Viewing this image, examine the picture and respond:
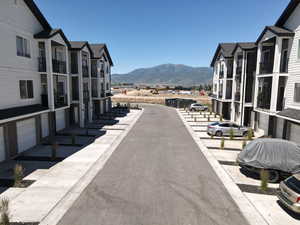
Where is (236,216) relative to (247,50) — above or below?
below

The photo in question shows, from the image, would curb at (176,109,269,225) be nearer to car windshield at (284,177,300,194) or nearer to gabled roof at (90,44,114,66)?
car windshield at (284,177,300,194)

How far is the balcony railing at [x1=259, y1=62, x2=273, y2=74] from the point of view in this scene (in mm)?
Result: 17991

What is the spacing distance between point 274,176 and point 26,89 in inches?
710

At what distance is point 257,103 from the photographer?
1991 cm

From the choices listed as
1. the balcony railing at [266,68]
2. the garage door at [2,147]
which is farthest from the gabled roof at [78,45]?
the balcony railing at [266,68]

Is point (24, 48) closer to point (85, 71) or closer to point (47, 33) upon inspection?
point (47, 33)

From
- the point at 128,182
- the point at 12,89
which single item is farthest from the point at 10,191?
the point at 12,89

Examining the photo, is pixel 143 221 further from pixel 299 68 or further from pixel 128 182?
pixel 299 68

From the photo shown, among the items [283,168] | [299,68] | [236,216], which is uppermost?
[299,68]

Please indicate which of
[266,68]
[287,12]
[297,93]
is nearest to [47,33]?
[266,68]

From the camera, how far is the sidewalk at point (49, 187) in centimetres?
778

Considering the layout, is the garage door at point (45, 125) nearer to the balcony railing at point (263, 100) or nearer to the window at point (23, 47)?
the window at point (23, 47)

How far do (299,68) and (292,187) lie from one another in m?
11.0

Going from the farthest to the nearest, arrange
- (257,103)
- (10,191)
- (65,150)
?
(257,103) → (65,150) → (10,191)
